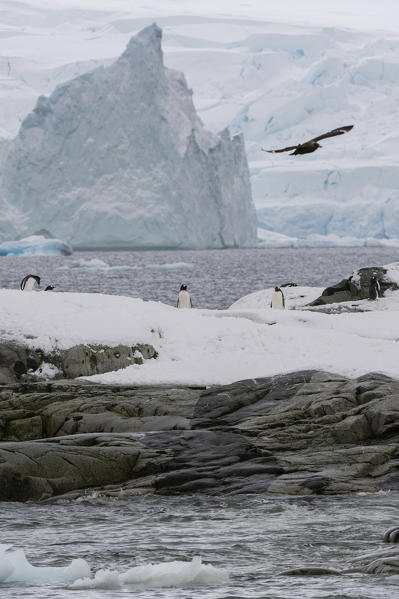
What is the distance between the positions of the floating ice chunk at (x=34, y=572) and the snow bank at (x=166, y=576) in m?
0.15

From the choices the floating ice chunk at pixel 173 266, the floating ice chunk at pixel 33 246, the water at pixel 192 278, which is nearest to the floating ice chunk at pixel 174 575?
the water at pixel 192 278

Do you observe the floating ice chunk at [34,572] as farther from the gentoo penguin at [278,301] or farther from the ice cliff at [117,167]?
the ice cliff at [117,167]

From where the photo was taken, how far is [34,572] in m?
6.72

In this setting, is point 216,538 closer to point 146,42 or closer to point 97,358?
point 97,358

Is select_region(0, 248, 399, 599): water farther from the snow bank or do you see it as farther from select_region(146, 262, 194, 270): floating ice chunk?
select_region(146, 262, 194, 270): floating ice chunk

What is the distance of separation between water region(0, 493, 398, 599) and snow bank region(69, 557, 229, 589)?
59 millimetres

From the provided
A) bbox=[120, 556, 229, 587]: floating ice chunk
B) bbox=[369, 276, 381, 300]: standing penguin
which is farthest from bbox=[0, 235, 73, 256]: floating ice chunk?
bbox=[120, 556, 229, 587]: floating ice chunk

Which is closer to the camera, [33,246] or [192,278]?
[192,278]

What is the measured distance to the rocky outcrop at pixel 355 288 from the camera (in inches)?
950

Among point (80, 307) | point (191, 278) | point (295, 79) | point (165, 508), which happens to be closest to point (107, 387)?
point (80, 307)

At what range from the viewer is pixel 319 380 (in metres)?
12.5

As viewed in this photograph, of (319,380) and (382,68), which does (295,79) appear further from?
(319,380)

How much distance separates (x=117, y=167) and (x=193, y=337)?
253ft

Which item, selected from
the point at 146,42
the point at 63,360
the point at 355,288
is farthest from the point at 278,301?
the point at 146,42
